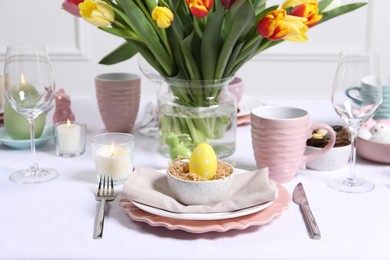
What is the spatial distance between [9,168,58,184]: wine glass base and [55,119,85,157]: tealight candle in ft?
0.33

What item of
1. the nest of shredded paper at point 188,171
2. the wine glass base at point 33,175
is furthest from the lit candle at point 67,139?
the nest of shredded paper at point 188,171

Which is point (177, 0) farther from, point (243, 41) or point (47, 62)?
point (47, 62)

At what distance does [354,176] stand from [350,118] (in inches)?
4.4

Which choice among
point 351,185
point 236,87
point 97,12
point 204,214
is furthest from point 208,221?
point 236,87

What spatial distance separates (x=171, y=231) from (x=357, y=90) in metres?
0.45

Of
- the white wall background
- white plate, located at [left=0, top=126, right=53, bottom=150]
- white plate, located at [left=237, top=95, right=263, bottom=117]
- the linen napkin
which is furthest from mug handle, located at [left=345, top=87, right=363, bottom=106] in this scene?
the white wall background

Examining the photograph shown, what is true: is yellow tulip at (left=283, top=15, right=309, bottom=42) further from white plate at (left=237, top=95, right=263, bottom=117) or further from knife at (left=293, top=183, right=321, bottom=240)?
white plate at (left=237, top=95, right=263, bottom=117)

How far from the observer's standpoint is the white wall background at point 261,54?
11.1ft

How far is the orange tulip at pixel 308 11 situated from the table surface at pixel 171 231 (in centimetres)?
30

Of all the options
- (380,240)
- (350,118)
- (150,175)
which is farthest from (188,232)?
(350,118)

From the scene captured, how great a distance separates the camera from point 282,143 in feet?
3.99

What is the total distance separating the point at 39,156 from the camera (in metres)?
1.41

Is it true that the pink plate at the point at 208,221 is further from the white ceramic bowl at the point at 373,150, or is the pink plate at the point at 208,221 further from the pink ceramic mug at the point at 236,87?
the pink ceramic mug at the point at 236,87

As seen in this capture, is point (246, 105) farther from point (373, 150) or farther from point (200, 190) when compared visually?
point (200, 190)
